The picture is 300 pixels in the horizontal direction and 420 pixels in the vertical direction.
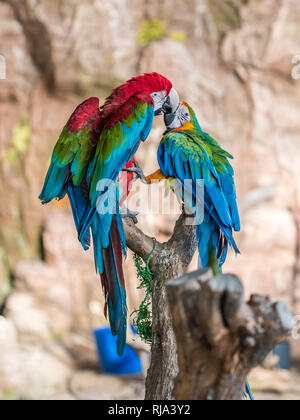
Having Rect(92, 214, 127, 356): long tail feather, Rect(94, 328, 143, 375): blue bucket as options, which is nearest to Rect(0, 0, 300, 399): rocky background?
Rect(94, 328, 143, 375): blue bucket

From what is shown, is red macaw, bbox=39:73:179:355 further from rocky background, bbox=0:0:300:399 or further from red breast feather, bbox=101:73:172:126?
rocky background, bbox=0:0:300:399

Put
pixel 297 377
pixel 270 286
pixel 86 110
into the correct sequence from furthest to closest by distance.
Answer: pixel 270 286 → pixel 297 377 → pixel 86 110

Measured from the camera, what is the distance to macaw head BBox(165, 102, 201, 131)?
1284mm

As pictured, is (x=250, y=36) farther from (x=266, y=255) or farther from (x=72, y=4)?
(x=266, y=255)

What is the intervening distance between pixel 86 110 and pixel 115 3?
248cm

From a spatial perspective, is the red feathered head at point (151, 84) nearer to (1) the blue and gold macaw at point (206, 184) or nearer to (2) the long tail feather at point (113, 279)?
(1) the blue and gold macaw at point (206, 184)

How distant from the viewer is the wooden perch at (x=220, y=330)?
2.22 ft

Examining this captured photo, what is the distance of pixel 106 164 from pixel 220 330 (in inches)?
21.4

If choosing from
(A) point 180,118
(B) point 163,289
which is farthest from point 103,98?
(B) point 163,289

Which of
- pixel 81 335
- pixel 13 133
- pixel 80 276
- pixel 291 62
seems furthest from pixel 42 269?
pixel 291 62

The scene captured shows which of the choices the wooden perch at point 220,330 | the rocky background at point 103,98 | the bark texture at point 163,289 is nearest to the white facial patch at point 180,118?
the bark texture at point 163,289

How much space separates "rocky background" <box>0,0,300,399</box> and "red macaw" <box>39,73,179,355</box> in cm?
198

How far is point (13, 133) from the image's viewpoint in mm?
3467
